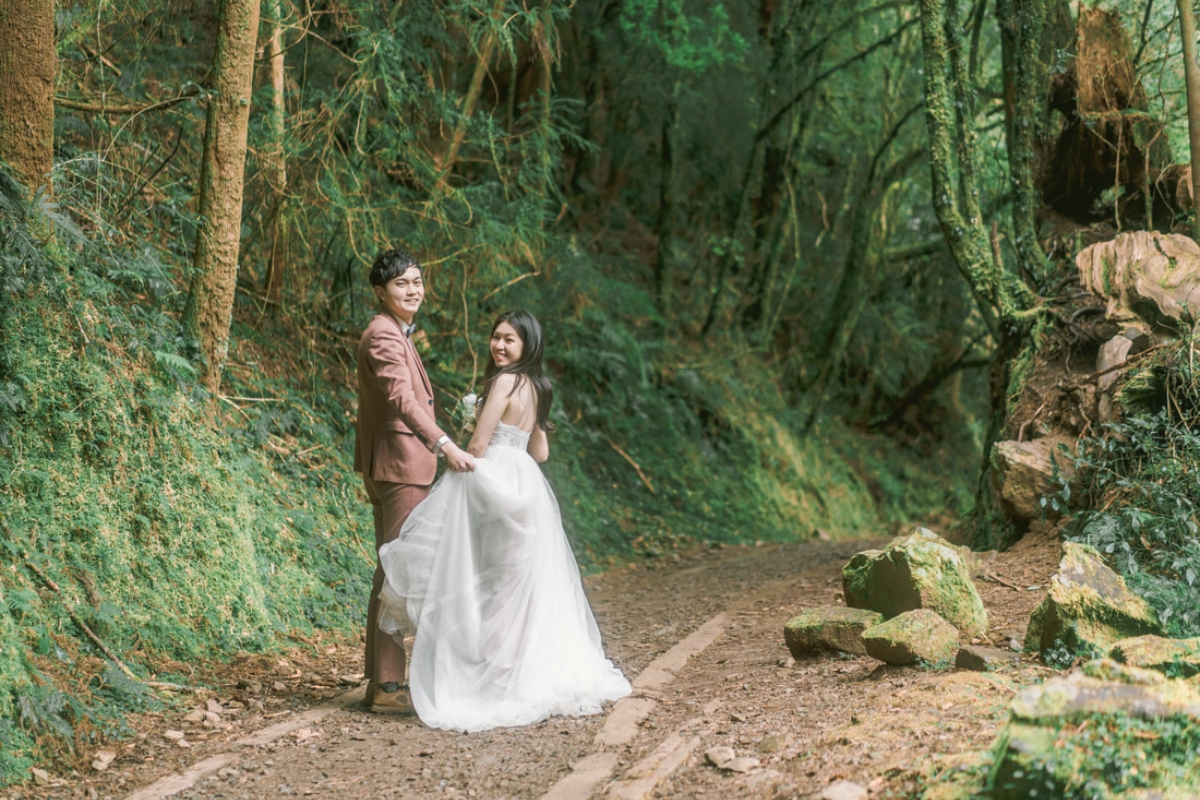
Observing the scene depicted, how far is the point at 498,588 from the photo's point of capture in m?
5.12

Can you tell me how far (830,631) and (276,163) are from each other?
5755 millimetres

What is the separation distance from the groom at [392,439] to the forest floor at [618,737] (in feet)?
0.88

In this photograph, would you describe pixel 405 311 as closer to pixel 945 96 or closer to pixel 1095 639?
pixel 1095 639

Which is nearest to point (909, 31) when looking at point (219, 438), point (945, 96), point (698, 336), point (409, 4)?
point (698, 336)

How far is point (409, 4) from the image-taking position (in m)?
9.65

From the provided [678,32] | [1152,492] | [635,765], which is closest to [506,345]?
[635,765]

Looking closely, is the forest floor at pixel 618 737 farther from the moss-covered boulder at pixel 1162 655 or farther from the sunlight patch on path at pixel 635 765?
the moss-covered boulder at pixel 1162 655

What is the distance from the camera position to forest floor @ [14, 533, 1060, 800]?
3721 millimetres

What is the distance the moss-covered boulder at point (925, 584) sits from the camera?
5496 millimetres

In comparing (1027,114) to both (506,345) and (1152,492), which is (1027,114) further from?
(506,345)

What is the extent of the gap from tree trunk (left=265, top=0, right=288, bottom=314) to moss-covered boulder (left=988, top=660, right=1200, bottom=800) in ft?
23.4

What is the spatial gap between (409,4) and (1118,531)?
7.82 metres

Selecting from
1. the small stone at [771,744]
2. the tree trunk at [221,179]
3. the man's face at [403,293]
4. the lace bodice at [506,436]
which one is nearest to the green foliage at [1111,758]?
the small stone at [771,744]

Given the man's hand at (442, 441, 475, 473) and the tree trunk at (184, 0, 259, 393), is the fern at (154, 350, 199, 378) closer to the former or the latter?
the tree trunk at (184, 0, 259, 393)
